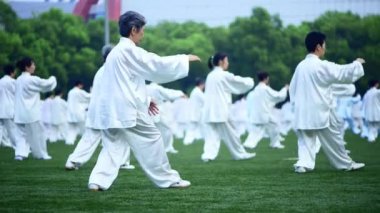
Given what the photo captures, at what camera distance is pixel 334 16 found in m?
46.6

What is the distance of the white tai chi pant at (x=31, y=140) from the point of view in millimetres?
17844

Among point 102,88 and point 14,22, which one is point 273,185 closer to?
point 102,88

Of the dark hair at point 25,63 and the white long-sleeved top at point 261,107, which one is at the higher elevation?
the dark hair at point 25,63

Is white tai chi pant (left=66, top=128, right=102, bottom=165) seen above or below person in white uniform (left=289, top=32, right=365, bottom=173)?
below

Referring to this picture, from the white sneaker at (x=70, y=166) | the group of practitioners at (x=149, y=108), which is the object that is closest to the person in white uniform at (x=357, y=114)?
the group of practitioners at (x=149, y=108)

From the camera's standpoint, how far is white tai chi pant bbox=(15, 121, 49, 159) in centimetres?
1784

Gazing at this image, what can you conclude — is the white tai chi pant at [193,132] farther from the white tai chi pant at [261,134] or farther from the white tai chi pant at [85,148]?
the white tai chi pant at [85,148]

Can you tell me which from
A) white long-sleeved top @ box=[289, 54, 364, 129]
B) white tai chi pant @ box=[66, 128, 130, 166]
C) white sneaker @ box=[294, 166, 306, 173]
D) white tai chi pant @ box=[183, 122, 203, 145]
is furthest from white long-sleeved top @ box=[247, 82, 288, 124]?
white sneaker @ box=[294, 166, 306, 173]

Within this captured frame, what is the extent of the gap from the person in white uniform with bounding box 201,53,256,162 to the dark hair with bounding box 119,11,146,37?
6.41 metres

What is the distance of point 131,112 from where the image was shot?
34.7 feet

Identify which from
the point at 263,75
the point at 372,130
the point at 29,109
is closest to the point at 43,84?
the point at 29,109

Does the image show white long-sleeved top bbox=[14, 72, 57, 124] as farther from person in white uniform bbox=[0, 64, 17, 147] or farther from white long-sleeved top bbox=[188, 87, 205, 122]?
white long-sleeved top bbox=[188, 87, 205, 122]

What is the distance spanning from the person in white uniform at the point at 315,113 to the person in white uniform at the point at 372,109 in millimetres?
14159

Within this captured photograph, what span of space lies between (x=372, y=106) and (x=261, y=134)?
480 cm
